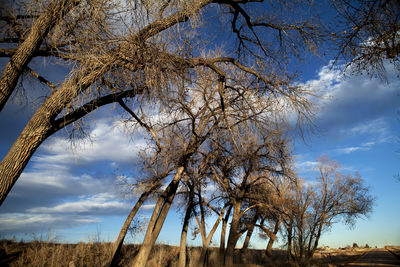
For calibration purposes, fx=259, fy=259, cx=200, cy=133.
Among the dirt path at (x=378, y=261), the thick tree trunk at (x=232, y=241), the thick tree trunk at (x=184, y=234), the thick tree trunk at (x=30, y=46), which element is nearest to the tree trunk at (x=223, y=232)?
the thick tree trunk at (x=232, y=241)

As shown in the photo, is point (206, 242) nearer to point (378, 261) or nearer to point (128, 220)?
point (128, 220)

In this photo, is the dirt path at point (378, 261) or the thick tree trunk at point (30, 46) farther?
the dirt path at point (378, 261)

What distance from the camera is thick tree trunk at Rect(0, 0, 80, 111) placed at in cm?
540

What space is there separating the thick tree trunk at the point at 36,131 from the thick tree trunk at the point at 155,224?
5.82m

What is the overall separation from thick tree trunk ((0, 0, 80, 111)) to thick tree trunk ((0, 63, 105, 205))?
1.00 meters

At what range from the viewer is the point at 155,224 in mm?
10312

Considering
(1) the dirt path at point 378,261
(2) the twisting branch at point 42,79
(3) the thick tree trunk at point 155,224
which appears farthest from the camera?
(1) the dirt path at point 378,261

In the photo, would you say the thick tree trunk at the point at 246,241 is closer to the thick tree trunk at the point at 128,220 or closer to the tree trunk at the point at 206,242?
the tree trunk at the point at 206,242

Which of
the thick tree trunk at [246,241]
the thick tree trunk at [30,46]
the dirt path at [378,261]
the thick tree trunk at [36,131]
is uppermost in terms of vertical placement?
the thick tree trunk at [30,46]

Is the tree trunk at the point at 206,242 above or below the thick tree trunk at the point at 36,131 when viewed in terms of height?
below

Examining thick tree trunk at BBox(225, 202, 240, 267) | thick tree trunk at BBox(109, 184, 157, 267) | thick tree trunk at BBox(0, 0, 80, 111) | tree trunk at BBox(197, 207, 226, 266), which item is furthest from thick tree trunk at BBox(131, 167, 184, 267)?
thick tree trunk at BBox(0, 0, 80, 111)

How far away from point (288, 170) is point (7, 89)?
12.4 metres

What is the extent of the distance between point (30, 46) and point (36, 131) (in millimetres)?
1931

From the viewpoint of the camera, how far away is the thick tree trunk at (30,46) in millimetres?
5402
